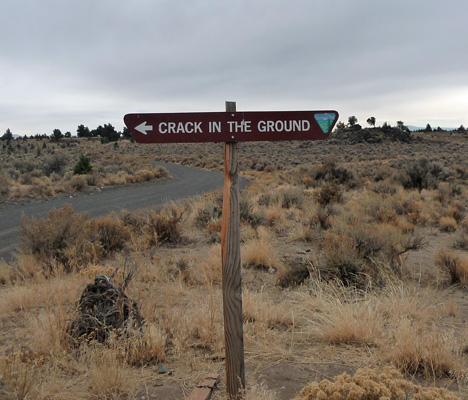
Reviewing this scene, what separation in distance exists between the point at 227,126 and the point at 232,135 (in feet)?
0.25

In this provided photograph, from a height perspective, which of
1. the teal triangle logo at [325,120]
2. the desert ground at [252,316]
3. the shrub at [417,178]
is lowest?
the desert ground at [252,316]

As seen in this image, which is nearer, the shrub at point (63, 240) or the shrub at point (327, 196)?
the shrub at point (63, 240)

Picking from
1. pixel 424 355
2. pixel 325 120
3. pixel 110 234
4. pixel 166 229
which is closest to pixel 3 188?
pixel 110 234

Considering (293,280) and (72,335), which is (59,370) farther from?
(293,280)

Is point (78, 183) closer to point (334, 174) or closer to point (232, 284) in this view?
point (334, 174)

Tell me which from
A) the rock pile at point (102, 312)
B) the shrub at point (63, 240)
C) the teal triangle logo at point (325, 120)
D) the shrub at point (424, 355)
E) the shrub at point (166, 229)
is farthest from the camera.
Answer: the shrub at point (166, 229)

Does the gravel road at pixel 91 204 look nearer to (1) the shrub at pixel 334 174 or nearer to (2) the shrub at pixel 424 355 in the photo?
(1) the shrub at pixel 334 174

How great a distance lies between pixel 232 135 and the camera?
2.97m

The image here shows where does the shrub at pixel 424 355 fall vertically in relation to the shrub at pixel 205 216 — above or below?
below

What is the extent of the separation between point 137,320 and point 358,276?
3.41 m

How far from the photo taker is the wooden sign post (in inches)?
115

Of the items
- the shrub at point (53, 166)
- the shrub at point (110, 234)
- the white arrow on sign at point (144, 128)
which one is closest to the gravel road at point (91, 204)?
the shrub at point (110, 234)

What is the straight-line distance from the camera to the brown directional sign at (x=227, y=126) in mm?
2926

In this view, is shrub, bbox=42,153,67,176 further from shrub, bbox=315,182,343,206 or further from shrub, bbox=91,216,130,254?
shrub, bbox=91,216,130,254
